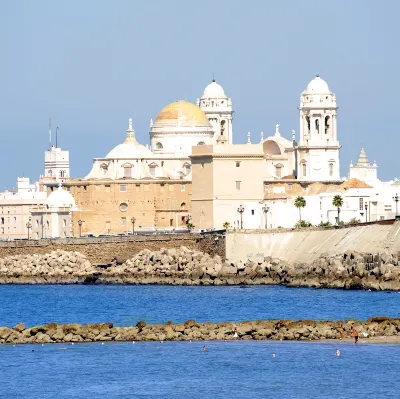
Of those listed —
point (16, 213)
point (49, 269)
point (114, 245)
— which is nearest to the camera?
point (49, 269)

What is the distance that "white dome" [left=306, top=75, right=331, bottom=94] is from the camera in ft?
466

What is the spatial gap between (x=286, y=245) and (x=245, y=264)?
13.0 feet

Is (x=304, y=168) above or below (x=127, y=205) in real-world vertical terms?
above

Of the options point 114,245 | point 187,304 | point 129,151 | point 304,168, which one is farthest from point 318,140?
point 187,304

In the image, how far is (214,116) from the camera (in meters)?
155

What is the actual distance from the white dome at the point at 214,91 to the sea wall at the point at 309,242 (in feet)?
146

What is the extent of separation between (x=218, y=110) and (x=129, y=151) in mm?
15358

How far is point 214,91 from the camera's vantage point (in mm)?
156375

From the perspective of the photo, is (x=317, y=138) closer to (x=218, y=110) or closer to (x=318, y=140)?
(x=318, y=140)

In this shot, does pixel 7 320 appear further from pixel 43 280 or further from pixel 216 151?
pixel 216 151

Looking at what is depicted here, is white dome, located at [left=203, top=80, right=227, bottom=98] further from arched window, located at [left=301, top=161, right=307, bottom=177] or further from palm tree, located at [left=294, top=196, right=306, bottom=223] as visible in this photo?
palm tree, located at [left=294, top=196, right=306, bottom=223]

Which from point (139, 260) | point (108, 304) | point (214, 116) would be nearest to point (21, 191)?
point (214, 116)

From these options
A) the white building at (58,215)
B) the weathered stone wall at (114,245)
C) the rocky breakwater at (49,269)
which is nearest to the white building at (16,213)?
the white building at (58,215)

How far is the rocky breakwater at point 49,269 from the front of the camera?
11550 cm
